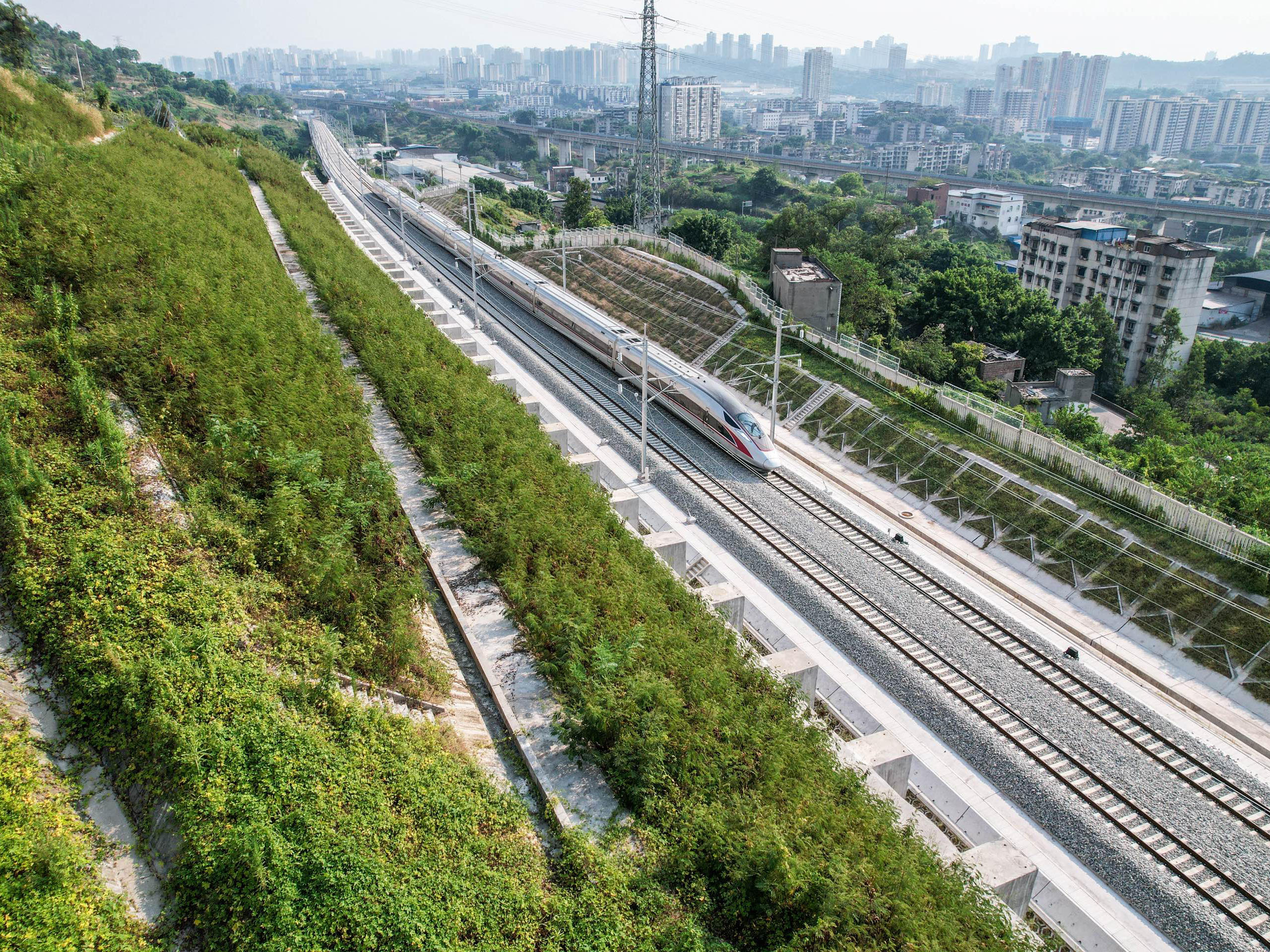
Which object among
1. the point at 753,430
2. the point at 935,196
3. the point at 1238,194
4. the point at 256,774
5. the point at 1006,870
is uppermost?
the point at 256,774

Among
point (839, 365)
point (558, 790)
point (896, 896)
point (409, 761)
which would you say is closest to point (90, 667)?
point (409, 761)

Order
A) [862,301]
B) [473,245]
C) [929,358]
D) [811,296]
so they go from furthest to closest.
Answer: [473,245] → [862,301] → [811,296] → [929,358]

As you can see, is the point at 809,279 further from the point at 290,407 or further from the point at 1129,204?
the point at 1129,204

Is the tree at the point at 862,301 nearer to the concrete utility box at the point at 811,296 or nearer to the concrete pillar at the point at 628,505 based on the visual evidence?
the concrete utility box at the point at 811,296

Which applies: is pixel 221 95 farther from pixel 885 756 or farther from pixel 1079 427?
pixel 885 756

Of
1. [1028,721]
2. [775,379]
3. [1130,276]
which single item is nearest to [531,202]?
[1130,276]

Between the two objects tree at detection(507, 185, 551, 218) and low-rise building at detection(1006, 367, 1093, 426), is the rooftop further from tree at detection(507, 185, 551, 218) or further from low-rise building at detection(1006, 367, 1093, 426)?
tree at detection(507, 185, 551, 218)

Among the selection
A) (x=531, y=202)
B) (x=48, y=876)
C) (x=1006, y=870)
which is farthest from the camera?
(x=531, y=202)
